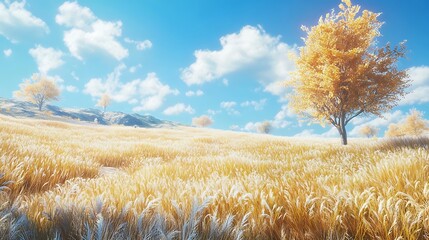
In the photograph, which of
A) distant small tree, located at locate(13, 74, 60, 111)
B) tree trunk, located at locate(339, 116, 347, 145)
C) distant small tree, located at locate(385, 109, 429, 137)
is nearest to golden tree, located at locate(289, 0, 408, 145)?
tree trunk, located at locate(339, 116, 347, 145)

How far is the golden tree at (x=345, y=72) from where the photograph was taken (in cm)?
2072

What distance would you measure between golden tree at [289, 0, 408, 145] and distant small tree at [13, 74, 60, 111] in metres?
137

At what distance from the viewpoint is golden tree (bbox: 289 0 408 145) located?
20.7 m

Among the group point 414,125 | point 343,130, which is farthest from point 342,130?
point 414,125

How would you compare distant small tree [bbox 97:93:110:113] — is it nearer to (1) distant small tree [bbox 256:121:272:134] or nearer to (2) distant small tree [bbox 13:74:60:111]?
(2) distant small tree [bbox 13:74:60:111]

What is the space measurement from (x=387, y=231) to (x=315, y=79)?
841 inches

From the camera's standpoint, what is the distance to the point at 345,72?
69.0 ft

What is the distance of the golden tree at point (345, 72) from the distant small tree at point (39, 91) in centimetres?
13668

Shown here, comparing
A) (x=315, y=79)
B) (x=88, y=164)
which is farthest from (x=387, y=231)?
(x=315, y=79)

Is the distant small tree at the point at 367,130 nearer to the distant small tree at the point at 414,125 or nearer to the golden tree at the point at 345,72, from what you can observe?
the distant small tree at the point at 414,125

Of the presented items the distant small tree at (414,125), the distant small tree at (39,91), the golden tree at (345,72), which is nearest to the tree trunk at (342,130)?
the golden tree at (345,72)

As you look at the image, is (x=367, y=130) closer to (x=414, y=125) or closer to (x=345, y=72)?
(x=414, y=125)

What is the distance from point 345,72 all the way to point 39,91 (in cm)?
14363

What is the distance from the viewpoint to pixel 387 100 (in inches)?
878
